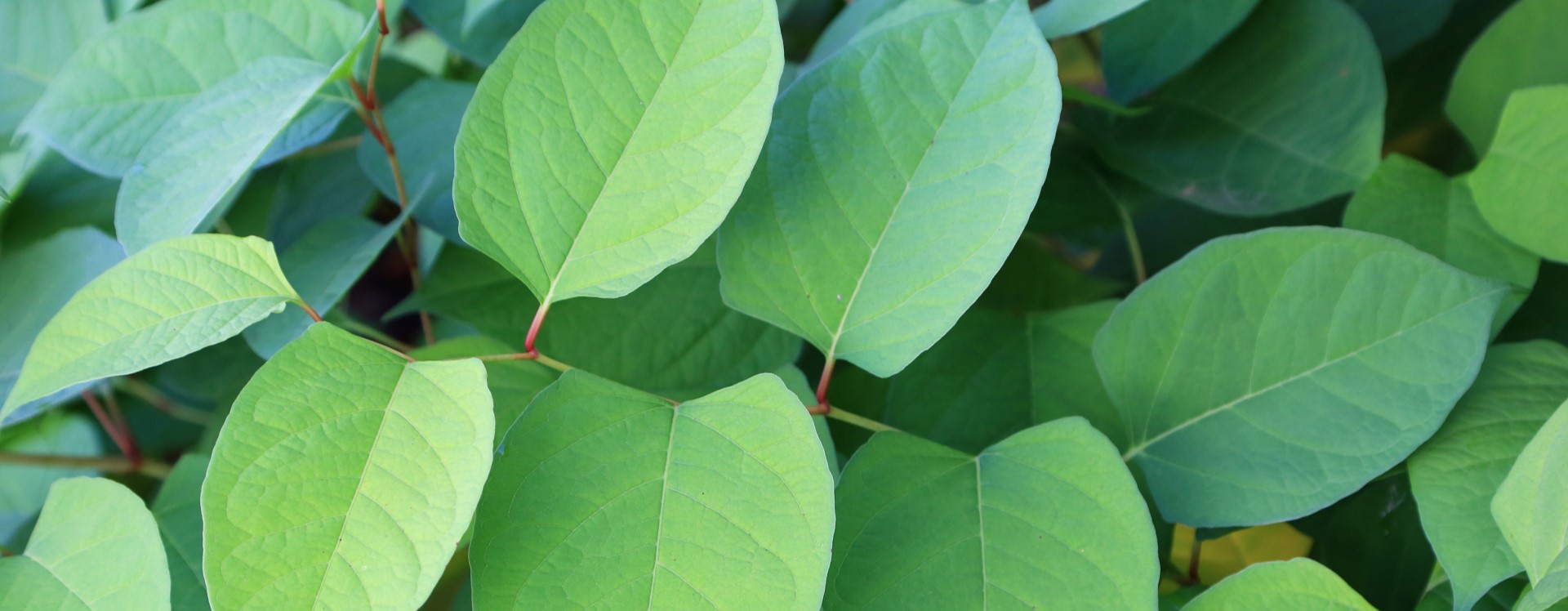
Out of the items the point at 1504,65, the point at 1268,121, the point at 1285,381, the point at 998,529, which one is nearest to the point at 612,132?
the point at 998,529

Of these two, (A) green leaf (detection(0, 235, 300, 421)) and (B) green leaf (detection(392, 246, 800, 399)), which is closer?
(A) green leaf (detection(0, 235, 300, 421))

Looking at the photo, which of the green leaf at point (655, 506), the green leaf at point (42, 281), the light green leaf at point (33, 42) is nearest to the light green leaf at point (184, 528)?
the green leaf at point (42, 281)

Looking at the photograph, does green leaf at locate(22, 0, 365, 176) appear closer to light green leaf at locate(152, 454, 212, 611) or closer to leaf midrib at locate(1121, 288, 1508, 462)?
light green leaf at locate(152, 454, 212, 611)

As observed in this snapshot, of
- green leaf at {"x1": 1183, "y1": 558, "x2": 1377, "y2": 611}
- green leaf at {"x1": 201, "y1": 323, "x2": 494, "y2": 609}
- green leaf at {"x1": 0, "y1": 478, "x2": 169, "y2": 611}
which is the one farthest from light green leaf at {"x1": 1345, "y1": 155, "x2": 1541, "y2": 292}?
green leaf at {"x1": 0, "y1": 478, "x2": 169, "y2": 611}

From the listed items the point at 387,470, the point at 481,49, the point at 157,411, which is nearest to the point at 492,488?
the point at 387,470

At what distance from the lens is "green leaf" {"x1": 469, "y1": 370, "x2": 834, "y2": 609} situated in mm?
347

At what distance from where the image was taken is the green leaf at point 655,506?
0.35 metres

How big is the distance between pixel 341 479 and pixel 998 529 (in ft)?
0.87

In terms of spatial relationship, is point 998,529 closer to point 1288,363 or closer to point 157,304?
point 1288,363

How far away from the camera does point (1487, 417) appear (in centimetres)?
44

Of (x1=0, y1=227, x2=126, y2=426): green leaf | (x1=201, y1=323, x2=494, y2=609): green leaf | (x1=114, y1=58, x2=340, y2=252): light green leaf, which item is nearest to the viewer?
(x1=201, y1=323, x2=494, y2=609): green leaf

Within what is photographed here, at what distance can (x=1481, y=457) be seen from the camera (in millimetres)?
431

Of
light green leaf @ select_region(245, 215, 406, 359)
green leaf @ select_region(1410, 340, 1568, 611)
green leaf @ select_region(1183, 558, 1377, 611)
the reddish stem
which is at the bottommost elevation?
the reddish stem

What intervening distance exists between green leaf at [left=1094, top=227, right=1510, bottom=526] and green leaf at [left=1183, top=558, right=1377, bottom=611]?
38 mm
